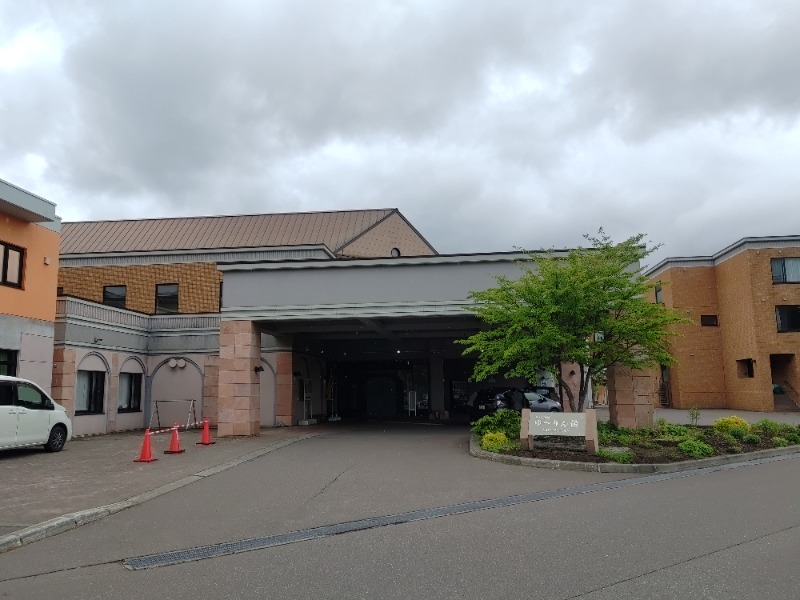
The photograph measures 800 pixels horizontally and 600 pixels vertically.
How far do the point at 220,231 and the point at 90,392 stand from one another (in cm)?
1390

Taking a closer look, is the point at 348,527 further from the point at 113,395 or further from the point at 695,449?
the point at 113,395

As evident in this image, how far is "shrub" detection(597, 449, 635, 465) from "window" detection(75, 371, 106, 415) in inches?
623

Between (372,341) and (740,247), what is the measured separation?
2132cm

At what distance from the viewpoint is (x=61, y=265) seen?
31391 millimetres

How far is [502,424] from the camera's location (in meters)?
16.7

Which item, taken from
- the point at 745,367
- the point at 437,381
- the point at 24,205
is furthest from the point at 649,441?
the point at 745,367

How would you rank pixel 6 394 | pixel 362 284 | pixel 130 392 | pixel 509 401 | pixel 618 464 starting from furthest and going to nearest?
pixel 130 392
pixel 509 401
pixel 362 284
pixel 6 394
pixel 618 464

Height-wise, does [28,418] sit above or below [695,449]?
above

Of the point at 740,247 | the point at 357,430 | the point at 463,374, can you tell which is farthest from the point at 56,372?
the point at 740,247

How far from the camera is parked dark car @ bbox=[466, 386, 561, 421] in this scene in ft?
76.9

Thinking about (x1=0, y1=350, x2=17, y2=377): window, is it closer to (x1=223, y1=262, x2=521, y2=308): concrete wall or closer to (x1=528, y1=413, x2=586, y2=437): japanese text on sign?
(x1=223, y1=262, x2=521, y2=308): concrete wall

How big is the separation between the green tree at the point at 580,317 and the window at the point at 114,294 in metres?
20.4

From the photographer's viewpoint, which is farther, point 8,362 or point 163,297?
point 163,297

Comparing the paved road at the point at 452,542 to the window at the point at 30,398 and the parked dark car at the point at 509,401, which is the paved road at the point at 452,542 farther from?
the parked dark car at the point at 509,401
